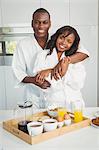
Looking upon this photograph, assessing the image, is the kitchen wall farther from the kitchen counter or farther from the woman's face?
the kitchen counter

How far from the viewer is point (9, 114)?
2.12m

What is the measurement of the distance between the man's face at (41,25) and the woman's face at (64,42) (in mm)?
147

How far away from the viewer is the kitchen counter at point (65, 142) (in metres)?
1.53

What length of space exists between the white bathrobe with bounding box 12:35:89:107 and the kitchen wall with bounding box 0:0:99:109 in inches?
17.9

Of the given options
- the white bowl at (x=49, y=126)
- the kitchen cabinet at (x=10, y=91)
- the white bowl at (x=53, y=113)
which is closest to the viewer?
the white bowl at (x=49, y=126)

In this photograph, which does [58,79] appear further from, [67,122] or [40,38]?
[67,122]

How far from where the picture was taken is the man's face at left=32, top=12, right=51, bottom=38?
2467 millimetres

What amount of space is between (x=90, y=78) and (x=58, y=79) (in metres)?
0.87

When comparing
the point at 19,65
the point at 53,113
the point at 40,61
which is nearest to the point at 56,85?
the point at 40,61

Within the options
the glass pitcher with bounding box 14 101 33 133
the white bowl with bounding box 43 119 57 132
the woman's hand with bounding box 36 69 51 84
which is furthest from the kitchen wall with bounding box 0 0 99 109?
the white bowl with bounding box 43 119 57 132

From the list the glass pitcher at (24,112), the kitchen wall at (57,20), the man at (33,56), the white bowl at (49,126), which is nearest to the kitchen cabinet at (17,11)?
the kitchen wall at (57,20)

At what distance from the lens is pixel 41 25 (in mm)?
2469

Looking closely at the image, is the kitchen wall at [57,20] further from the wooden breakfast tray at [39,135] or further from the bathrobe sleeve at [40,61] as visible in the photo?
the wooden breakfast tray at [39,135]

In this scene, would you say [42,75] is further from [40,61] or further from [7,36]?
[7,36]
